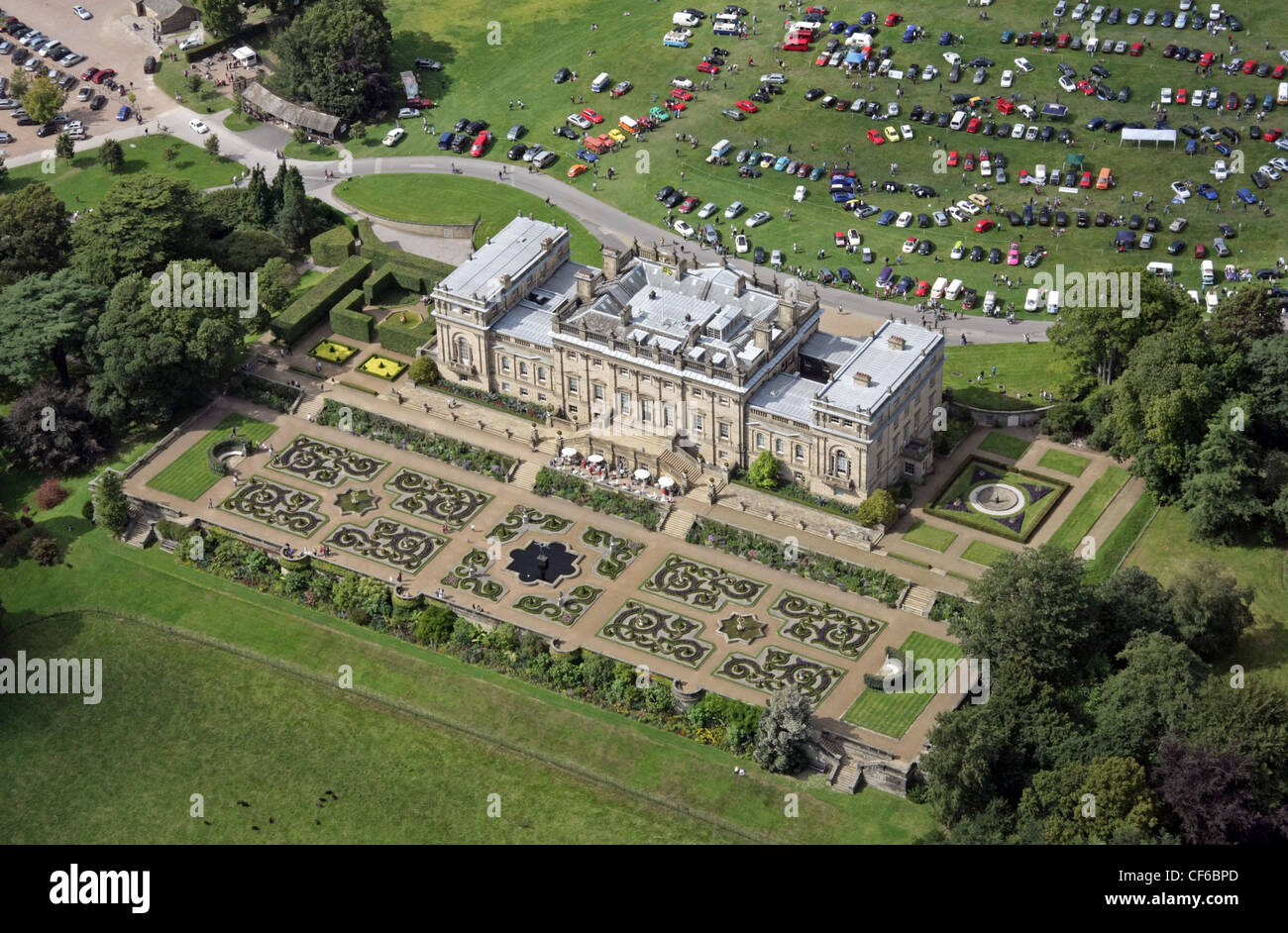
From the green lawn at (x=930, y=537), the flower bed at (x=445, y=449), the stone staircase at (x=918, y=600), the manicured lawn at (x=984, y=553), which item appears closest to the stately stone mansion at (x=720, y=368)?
the green lawn at (x=930, y=537)

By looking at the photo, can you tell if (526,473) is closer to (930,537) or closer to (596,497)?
(596,497)

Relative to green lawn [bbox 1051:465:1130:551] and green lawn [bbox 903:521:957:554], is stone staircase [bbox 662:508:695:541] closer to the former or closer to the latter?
green lawn [bbox 903:521:957:554]

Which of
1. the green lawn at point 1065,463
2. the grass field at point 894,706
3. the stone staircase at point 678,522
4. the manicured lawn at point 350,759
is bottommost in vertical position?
the manicured lawn at point 350,759

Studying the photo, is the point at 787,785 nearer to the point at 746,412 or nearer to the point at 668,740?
the point at 668,740

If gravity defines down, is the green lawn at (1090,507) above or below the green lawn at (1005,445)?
below

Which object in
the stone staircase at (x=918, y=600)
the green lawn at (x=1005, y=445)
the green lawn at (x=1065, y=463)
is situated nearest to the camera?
the stone staircase at (x=918, y=600)

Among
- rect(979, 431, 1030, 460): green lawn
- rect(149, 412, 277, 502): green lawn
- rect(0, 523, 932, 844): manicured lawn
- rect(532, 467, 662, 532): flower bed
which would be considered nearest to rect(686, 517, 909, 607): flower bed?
rect(532, 467, 662, 532): flower bed

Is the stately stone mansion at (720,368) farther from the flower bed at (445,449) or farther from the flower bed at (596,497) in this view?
the flower bed at (445,449)

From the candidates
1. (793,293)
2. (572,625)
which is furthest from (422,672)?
(793,293)
